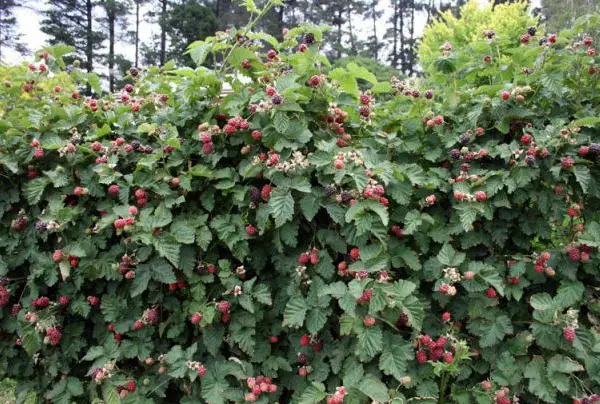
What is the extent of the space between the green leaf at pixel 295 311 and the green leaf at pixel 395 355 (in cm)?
30

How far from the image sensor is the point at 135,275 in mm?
1865

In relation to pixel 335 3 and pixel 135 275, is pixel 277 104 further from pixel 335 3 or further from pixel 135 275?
pixel 335 3

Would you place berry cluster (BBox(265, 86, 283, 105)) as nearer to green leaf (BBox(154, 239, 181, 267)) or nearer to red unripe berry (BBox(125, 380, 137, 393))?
green leaf (BBox(154, 239, 181, 267))

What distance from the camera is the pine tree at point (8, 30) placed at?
24.5 m

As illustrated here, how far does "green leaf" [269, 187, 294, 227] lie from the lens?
1.68 m

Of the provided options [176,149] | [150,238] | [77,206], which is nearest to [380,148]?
[176,149]

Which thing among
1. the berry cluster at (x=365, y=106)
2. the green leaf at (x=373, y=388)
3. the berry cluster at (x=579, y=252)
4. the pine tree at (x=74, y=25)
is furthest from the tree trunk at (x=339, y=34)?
the green leaf at (x=373, y=388)

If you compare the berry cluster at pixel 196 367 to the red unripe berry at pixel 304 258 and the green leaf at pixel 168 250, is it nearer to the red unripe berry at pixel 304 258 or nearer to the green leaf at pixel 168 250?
the green leaf at pixel 168 250

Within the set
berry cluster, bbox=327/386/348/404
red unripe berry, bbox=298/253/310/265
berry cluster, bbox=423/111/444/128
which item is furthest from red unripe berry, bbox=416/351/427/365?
berry cluster, bbox=423/111/444/128

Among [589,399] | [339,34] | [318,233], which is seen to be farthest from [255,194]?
[339,34]

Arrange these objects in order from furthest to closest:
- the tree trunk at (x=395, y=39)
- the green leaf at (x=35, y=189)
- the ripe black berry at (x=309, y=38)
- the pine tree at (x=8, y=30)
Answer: the tree trunk at (x=395, y=39) < the pine tree at (x=8, y=30) < the green leaf at (x=35, y=189) < the ripe black berry at (x=309, y=38)

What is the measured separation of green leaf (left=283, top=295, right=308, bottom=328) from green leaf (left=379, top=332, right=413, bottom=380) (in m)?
0.30

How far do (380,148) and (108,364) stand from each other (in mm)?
1381

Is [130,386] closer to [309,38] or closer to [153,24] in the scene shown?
[309,38]
